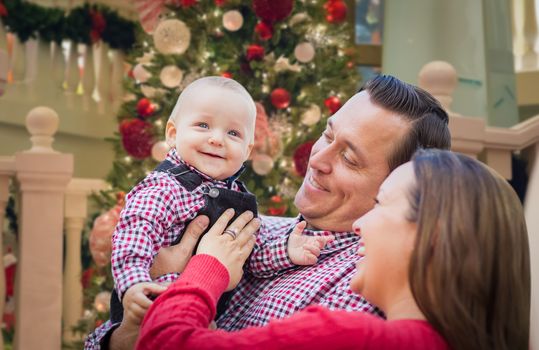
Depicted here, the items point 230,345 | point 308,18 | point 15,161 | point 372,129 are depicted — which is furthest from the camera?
point 308,18

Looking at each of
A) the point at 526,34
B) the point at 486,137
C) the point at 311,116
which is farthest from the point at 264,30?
the point at 526,34

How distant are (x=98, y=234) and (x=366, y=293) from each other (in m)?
2.64

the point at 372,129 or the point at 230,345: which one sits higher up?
the point at 372,129

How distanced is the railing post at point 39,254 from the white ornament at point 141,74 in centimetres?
77

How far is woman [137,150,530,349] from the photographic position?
124cm

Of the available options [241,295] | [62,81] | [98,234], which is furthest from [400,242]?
[62,81]

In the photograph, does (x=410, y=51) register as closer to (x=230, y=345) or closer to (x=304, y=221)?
(x=304, y=221)

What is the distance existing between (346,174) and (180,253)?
0.41 m

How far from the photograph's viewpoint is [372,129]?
178cm

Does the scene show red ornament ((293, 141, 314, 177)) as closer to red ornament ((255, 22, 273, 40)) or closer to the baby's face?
red ornament ((255, 22, 273, 40))

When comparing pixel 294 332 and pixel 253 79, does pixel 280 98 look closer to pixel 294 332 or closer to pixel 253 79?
pixel 253 79

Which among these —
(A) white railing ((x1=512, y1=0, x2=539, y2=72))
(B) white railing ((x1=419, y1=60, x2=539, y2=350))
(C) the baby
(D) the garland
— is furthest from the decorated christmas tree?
(A) white railing ((x1=512, y1=0, x2=539, y2=72))

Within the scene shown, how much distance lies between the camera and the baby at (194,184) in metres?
1.72

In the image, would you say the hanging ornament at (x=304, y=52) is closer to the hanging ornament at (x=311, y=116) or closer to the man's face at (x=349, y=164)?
the hanging ornament at (x=311, y=116)
